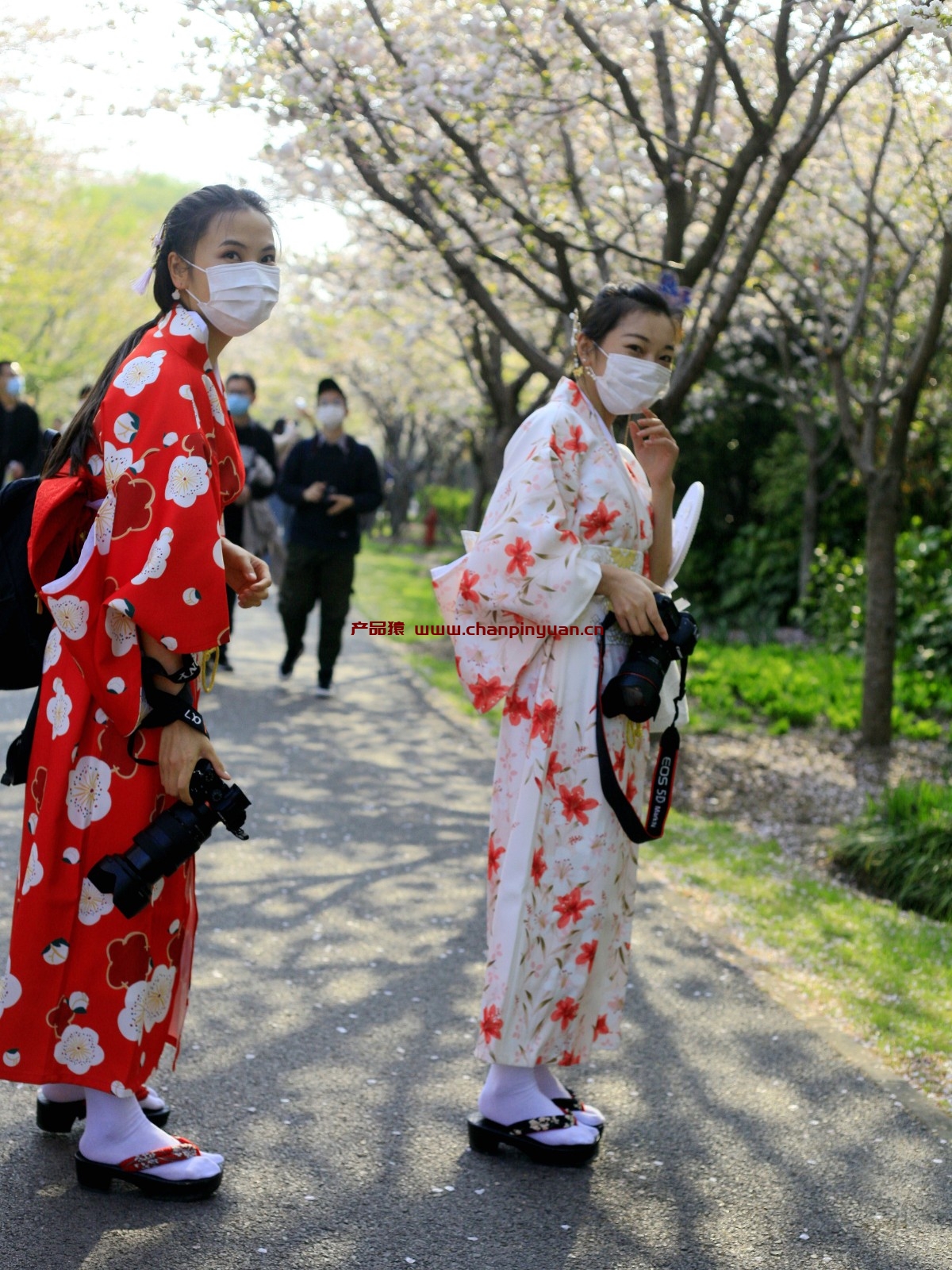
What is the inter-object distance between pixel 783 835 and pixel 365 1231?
4459mm

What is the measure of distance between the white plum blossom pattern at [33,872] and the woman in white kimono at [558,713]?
1.03 meters

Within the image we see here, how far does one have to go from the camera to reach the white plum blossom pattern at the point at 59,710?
104 inches

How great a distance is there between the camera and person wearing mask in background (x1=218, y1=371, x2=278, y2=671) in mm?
8664

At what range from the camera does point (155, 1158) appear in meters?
2.74

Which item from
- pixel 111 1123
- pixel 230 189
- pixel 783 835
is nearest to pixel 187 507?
pixel 230 189

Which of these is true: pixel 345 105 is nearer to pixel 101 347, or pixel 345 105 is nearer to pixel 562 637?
pixel 562 637

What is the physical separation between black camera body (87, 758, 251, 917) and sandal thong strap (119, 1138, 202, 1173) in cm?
54

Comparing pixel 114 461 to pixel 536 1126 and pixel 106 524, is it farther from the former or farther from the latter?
pixel 536 1126

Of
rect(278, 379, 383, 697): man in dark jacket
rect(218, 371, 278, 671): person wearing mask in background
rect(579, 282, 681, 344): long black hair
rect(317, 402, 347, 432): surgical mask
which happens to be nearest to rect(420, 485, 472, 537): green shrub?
rect(278, 379, 383, 697): man in dark jacket

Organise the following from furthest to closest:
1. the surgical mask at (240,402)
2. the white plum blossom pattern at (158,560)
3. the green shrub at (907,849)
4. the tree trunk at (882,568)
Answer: the surgical mask at (240,402) < the tree trunk at (882,568) < the green shrub at (907,849) < the white plum blossom pattern at (158,560)

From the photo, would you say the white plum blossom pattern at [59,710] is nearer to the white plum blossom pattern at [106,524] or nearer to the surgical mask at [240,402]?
the white plum blossom pattern at [106,524]

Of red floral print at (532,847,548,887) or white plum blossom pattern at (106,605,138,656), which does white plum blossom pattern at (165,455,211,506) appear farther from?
red floral print at (532,847,548,887)

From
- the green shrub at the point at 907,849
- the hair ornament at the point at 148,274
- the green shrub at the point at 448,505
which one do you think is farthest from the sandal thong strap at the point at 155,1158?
the green shrub at the point at 448,505

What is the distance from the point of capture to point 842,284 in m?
11.0
